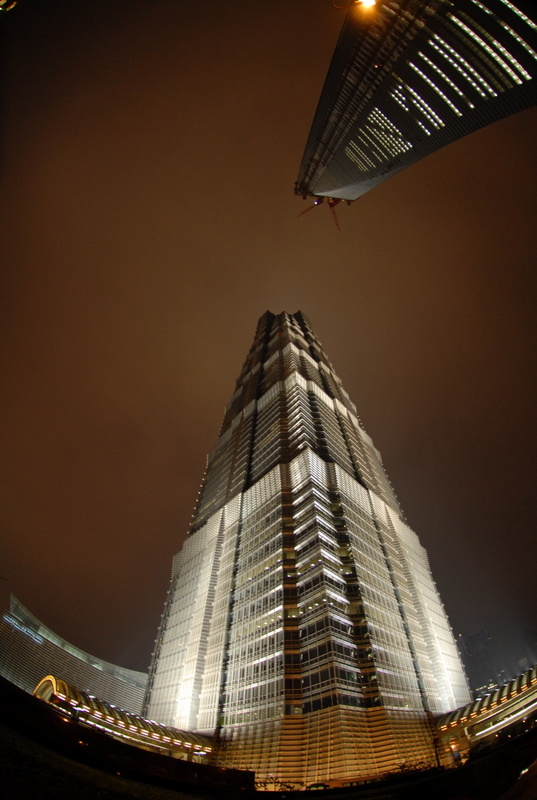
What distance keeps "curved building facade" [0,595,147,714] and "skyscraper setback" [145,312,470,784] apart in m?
62.8

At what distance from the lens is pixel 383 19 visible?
4250 centimetres

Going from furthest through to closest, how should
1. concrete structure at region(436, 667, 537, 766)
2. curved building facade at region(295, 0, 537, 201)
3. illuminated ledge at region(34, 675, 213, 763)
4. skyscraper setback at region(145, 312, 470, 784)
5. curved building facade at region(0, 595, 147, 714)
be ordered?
curved building facade at region(0, 595, 147, 714), skyscraper setback at region(145, 312, 470, 784), curved building facade at region(295, 0, 537, 201), concrete structure at region(436, 667, 537, 766), illuminated ledge at region(34, 675, 213, 763)

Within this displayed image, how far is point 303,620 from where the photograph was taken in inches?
1703

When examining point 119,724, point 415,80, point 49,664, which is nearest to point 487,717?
point 119,724

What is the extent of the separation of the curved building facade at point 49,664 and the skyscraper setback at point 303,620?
206 feet

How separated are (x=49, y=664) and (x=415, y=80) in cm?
15538

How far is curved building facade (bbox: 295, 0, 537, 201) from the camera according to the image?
33.0 metres

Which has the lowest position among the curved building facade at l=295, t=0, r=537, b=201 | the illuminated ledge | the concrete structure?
the concrete structure

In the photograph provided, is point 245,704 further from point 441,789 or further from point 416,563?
point 416,563

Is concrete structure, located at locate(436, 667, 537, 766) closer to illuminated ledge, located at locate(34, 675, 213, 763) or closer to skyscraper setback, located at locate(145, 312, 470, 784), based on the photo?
skyscraper setback, located at locate(145, 312, 470, 784)

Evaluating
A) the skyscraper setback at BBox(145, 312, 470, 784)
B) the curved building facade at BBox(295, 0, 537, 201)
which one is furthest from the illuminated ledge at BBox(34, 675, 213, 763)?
the curved building facade at BBox(295, 0, 537, 201)

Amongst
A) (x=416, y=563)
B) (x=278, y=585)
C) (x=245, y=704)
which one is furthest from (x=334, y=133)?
(x=245, y=704)

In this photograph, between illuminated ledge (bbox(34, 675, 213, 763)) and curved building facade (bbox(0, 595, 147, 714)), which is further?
curved building facade (bbox(0, 595, 147, 714))

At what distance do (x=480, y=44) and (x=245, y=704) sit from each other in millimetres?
70455
